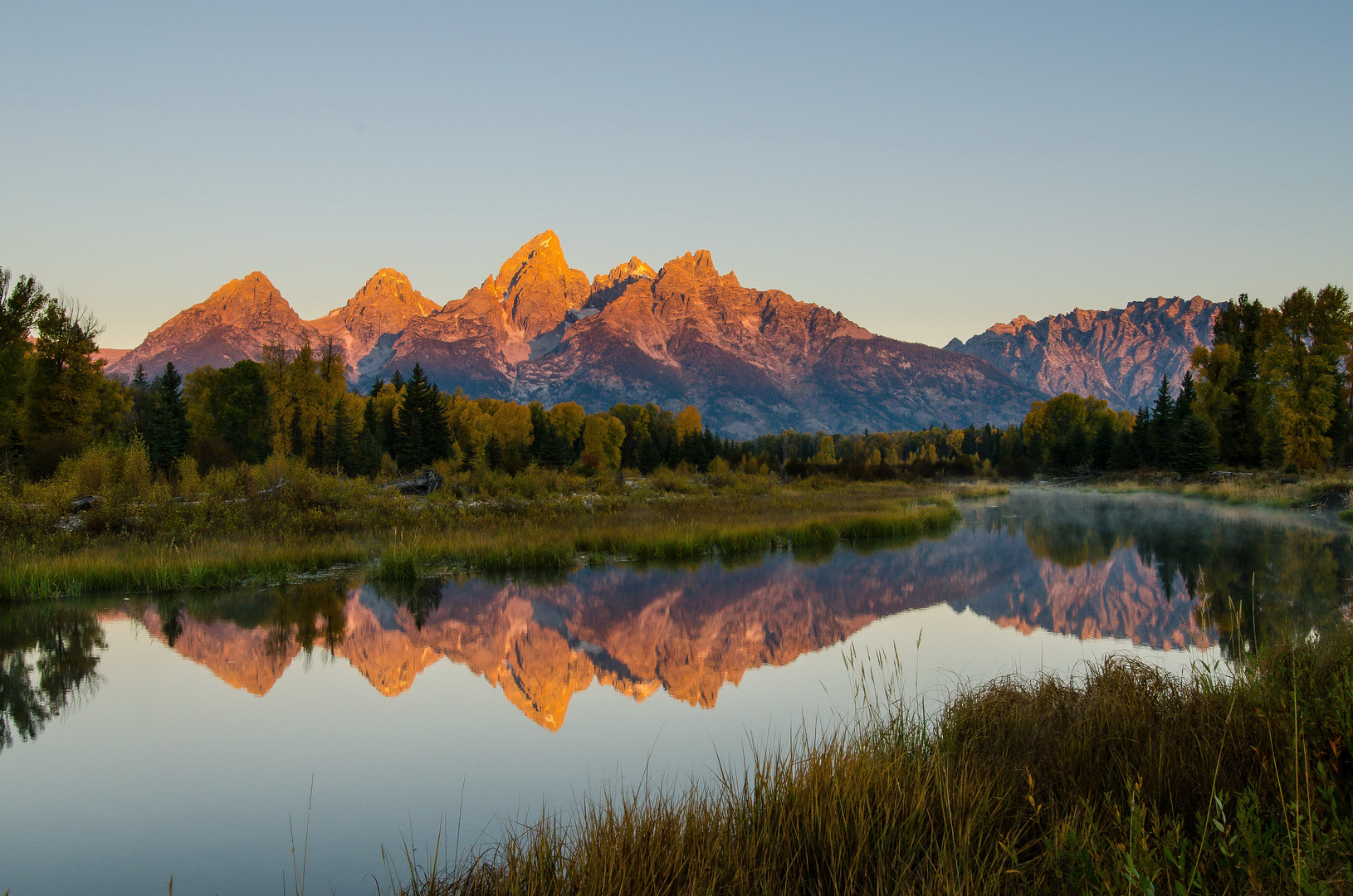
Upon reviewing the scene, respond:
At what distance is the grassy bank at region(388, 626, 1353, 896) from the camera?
295 cm

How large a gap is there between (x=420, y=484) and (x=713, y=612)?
69.5ft

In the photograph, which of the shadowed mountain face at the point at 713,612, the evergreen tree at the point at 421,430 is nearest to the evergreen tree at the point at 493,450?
the evergreen tree at the point at 421,430

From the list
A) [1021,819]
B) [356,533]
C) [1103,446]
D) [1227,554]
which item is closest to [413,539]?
[356,533]

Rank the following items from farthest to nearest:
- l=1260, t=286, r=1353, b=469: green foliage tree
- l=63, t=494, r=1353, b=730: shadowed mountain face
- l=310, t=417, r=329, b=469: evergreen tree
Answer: l=310, t=417, r=329, b=469: evergreen tree
l=1260, t=286, r=1353, b=469: green foliage tree
l=63, t=494, r=1353, b=730: shadowed mountain face

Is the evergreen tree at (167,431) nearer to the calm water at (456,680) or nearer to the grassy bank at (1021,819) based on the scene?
the calm water at (456,680)

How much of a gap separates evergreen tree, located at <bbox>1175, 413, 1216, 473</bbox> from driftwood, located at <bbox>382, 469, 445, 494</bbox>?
4512cm

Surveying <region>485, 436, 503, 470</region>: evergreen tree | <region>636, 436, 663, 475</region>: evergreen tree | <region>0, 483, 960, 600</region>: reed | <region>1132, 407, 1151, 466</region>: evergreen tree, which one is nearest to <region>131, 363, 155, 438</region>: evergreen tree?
<region>485, 436, 503, 470</region>: evergreen tree

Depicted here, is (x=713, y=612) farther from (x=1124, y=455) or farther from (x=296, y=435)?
(x=1124, y=455)

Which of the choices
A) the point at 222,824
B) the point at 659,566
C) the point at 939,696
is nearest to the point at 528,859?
the point at 222,824

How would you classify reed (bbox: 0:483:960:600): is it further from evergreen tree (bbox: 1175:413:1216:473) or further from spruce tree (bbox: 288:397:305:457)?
evergreen tree (bbox: 1175:413:1216:473)

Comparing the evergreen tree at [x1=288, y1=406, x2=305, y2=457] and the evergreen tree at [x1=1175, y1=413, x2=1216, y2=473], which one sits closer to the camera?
the evergreen tree at [x1=288, y1=406, x2=305, y2=457]

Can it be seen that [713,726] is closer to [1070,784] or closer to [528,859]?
[1070,784]

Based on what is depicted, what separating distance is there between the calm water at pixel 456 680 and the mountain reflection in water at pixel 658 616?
0.24 ft

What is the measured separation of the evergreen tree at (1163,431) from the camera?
52969mm
